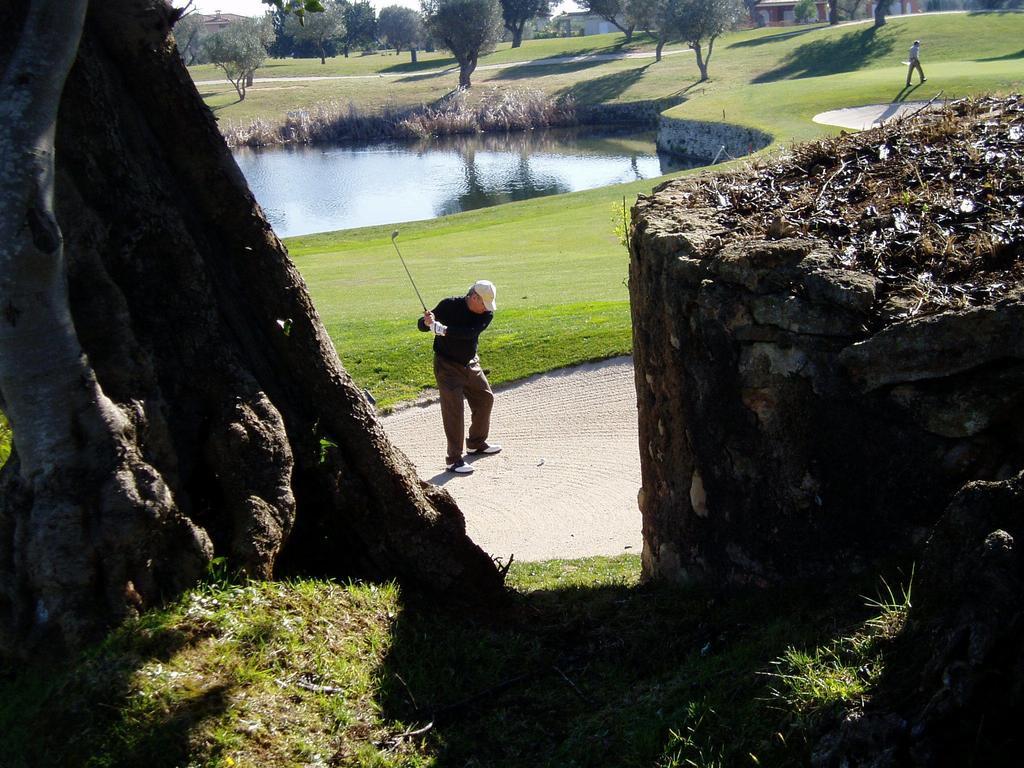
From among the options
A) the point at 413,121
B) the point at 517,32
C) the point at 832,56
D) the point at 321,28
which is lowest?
the point at 413,121

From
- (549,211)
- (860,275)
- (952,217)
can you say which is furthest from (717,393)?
(549,211)

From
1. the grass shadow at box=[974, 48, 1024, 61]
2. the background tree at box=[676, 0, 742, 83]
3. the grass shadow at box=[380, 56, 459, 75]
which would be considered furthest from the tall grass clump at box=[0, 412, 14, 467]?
the grass shadow at box=[380, 56, 459, 75]

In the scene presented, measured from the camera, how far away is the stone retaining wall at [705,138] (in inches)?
1414

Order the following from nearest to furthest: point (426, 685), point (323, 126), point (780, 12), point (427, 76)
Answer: point (426, 685) < point (323, 126) < point (427, 76) < point (780, 12)

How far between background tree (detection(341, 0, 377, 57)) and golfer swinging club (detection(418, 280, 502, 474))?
94118 millimetres

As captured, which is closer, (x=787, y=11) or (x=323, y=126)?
(x=323, y=126)

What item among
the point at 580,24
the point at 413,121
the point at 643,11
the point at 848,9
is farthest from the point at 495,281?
the point at 580,24

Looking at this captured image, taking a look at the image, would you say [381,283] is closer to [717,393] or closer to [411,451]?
[411,451]

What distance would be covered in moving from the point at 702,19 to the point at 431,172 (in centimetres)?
2461

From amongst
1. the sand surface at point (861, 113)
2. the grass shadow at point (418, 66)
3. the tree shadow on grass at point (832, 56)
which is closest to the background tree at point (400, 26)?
the grass shadow at point (418, 66)

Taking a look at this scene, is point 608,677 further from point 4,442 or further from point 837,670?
point 4,442

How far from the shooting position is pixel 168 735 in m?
3.71

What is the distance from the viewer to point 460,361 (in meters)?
10.7

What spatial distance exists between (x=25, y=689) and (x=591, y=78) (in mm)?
68043
